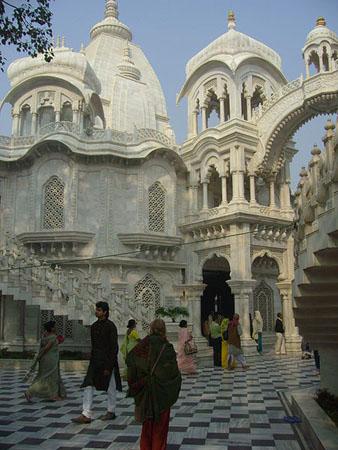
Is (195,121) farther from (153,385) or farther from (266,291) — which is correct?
(153,385)

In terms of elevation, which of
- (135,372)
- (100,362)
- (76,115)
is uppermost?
(76,115)

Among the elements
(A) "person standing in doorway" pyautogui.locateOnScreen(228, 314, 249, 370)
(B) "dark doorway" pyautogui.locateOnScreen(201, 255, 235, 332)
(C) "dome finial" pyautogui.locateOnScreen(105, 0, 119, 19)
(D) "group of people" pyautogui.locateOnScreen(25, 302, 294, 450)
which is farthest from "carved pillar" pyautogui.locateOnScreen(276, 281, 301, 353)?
(C) "dome finial" pyautogui.locateOnScreen(105, 0, 119, 19)

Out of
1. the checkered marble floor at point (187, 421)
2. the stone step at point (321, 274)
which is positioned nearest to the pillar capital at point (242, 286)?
the checkered marble floor at point (187, 421)

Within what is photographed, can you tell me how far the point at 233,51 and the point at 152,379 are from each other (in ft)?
57.4

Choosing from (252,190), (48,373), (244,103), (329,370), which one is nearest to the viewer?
(329,370)

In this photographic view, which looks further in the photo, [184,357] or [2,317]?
[2,317]

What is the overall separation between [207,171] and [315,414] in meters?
14.4

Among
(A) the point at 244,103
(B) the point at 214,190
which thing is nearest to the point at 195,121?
(A) the point at 244,103

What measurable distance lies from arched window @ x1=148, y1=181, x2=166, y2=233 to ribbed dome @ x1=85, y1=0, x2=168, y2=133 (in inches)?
138

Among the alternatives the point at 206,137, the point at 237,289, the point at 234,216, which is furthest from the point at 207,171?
the point at 237,289

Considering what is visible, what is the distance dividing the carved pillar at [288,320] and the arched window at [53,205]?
8.96 m

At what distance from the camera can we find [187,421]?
632 cm

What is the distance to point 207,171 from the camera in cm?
1936

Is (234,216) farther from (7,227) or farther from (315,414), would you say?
(315,414)
